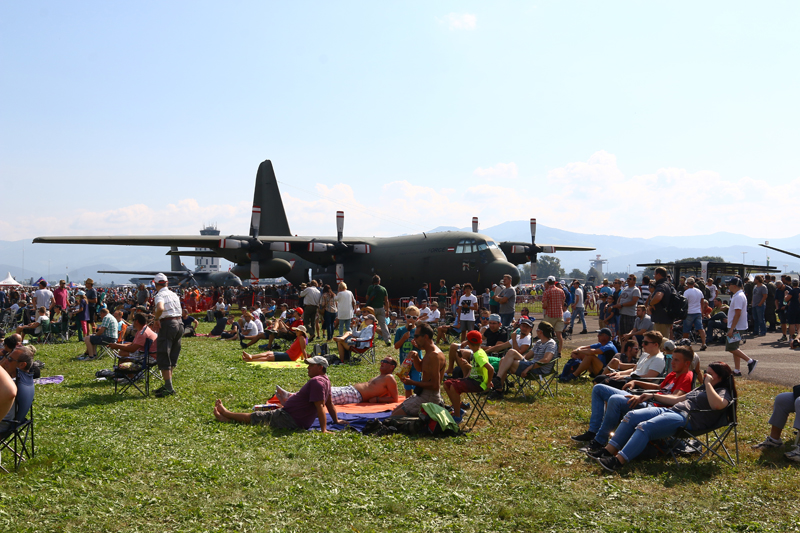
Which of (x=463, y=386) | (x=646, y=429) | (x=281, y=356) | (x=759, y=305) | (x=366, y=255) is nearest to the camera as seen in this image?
(x=646, y=429)

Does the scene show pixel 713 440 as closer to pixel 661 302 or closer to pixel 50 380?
pixel 661 302

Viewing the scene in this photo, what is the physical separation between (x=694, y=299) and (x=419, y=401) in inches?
311

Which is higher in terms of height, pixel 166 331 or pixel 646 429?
pixel 166 331

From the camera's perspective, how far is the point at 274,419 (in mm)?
6633

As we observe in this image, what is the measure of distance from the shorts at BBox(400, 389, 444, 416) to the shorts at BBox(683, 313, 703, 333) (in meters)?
→ 7.93

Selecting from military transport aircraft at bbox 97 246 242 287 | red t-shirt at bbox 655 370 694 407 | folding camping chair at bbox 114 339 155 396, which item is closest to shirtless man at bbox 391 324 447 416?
red t-shirt at bbox 655 370 694 407

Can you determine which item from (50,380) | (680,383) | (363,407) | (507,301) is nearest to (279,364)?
(50,380)

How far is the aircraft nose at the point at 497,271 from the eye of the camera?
20797mm

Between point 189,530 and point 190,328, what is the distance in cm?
1368

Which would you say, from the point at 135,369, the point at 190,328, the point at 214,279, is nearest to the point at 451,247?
the point at 190,328

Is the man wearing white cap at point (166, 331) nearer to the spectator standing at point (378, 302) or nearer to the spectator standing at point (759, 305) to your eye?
the spectator standing at point (378, 302)

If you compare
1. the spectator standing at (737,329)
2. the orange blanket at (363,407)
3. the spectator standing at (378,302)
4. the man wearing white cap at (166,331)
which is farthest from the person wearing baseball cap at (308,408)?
the spectator standing at (378,302)

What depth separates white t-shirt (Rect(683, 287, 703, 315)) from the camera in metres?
11.5

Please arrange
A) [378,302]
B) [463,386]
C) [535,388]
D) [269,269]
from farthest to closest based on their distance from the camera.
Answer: [269,269], [378,302], [535,388], [463,386]
